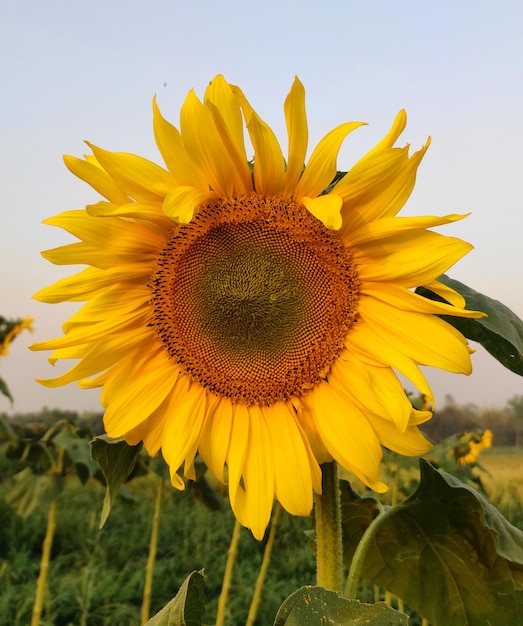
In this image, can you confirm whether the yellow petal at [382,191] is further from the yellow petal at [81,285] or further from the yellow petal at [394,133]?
the yellow petal at [81,285]

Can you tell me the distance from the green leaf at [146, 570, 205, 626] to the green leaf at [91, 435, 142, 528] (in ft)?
0.59

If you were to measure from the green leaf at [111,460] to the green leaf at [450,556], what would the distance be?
435 millimetres

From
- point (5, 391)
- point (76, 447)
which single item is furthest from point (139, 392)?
point (5, 391)

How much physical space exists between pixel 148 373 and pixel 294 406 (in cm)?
25

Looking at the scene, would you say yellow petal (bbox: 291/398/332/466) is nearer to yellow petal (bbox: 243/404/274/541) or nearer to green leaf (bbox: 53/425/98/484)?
yellow petal (bbox: 243/404/274/541)

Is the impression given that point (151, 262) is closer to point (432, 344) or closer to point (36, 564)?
point (432, 344)

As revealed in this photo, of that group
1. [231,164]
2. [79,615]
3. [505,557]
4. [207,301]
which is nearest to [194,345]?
[207,301]

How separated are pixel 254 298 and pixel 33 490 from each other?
5.60 feet

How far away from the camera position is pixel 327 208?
2.85ft

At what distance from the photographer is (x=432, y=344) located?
3.00 ft

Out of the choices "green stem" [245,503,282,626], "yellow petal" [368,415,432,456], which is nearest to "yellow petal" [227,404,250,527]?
"yellow petal" [368,415,432,456]

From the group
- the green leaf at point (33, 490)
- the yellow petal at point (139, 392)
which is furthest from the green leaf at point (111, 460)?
the green leaf at point (33, 490)

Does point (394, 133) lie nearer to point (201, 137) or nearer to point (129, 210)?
point (201, 137)

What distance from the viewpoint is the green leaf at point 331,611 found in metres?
0.85
